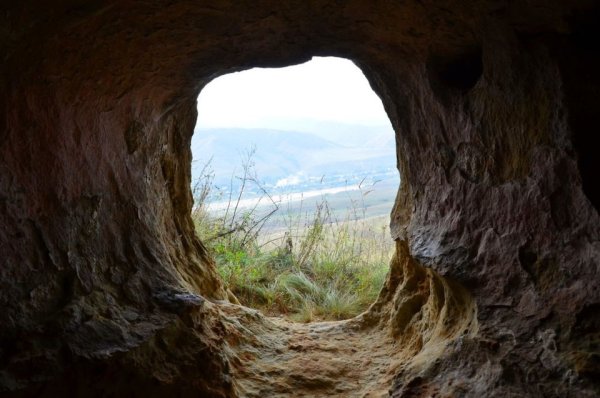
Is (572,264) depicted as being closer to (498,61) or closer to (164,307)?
(498,61)

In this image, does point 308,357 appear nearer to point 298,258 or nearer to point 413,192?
point 413,192

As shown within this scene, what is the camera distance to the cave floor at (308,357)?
A: 1.96 metres

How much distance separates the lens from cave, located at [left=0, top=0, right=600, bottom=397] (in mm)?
1277

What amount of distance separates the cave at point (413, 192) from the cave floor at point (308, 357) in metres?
0.02

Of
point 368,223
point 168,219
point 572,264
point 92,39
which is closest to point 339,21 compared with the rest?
point 92,39

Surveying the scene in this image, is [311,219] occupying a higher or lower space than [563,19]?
lower

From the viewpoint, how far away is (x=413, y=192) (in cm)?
220

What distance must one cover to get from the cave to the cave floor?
0.05ft


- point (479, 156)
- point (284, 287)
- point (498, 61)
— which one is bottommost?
point (284, 287)

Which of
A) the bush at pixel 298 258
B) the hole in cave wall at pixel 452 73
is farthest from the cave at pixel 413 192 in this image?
the bush at pixel 298 258

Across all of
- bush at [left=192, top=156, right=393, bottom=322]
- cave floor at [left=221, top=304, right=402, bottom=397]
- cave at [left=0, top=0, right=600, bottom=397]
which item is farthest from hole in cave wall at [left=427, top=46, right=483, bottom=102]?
bush at [left=192, top=156, right=393, bottom=322]

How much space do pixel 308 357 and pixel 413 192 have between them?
2.92ft

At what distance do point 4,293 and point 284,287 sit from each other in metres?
2.70

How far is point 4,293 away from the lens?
1340mm
